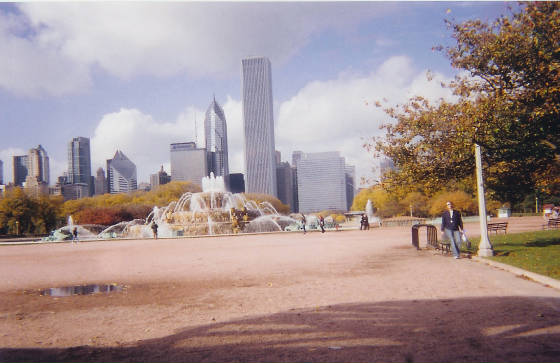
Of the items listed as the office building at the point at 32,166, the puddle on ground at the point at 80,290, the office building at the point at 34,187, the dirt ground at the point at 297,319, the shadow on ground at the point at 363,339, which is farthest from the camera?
the office building at the point at 34,187

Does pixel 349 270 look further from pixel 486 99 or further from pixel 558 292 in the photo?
pixel 486 99

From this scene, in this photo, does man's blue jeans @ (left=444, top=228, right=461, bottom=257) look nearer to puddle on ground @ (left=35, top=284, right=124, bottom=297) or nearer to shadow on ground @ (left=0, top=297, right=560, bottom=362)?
shadow on ground @ (left=0, top=297, right=560, bottom=362)

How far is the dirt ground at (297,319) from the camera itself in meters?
4.82

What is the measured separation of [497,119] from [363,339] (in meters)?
10.2

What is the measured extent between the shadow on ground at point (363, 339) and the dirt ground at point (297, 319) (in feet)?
0.04

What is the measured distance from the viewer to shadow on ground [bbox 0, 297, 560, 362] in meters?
4.63

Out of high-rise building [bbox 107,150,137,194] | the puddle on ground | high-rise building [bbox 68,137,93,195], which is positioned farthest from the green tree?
high-rise building [bbox 107,150,137,194]

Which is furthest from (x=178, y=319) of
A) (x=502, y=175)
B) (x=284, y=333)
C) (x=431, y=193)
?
(x=502, y=175)

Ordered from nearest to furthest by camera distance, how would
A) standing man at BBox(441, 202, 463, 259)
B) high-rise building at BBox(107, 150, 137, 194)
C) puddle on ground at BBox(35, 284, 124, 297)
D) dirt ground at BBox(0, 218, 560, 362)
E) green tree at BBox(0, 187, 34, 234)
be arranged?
dirt ground at BBox(0, 218, 560, 362), puddle on ground at BBox(35, 284, 124, 297), standing man at BBox(441, 202, 463, 259), green tree at BBox(0, 187, 34, 234), high-rise building at BBox(107, 150, 137, 194)

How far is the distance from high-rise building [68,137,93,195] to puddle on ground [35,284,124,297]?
387 feet

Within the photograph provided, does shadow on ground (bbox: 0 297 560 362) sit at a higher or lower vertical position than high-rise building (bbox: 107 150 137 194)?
lower

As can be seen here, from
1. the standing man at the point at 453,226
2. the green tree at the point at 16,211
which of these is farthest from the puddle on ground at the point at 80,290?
the green tree at the point at 16,211

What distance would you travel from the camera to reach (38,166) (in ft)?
208

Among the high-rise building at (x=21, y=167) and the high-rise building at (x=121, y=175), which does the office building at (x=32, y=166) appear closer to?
the high-rise building at (x=21, y=167)
